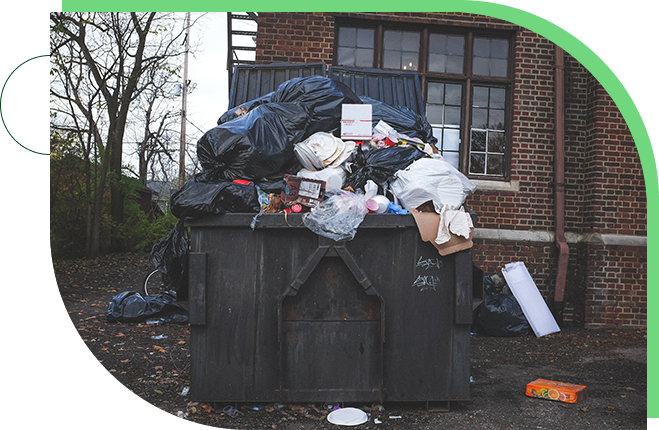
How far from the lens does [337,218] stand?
3.23 m

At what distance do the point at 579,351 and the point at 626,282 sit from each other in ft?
5.73

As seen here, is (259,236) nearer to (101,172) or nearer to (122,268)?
(122,268)

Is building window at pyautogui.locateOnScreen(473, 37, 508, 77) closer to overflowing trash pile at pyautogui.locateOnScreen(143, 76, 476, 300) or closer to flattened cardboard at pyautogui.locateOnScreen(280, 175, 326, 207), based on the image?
overflowing trash pile at pyautogui.locateOnScreen(143, 76, 476, 300)

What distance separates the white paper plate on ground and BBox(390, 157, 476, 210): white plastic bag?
1371 mm

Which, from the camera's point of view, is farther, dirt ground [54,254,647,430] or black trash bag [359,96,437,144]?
black trash bag [359,96,437,144]

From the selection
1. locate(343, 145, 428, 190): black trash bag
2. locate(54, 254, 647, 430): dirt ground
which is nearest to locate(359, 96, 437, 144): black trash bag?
locate(343, 145, 428, 190): black trash bag

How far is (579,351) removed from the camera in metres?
5.48

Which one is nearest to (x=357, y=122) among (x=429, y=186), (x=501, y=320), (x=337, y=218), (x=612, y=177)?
(x=429, y=186)

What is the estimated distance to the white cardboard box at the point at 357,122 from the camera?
390 centimetres

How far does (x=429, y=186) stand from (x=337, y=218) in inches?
27.8

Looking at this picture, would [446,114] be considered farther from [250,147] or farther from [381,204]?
[250,147]

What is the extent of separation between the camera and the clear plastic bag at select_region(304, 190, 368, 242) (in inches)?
126

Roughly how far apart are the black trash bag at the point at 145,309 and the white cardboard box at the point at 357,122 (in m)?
3.42

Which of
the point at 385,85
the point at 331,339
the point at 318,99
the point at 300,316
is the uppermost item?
the point at 385,85
